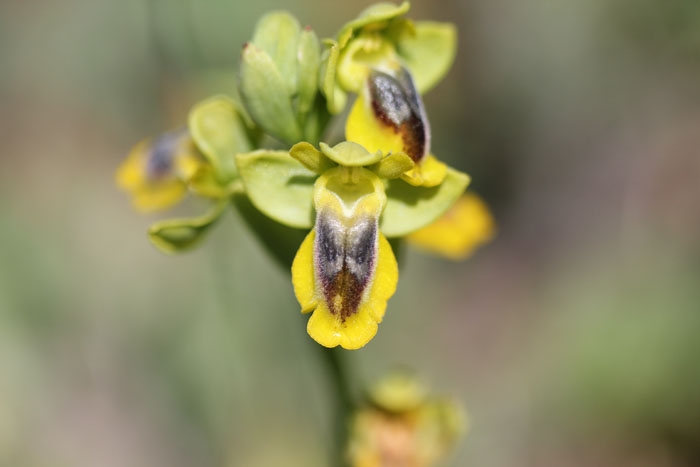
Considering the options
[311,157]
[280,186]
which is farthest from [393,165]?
[280,186]

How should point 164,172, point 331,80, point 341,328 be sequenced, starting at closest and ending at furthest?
1. point 341,328
2. point 331,80
3. point 164,172

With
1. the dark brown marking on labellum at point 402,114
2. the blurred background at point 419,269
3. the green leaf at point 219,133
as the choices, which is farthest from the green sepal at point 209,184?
the blurred background at point 419,269

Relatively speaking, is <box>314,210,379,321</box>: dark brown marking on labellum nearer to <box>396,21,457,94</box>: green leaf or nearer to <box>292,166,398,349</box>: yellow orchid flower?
<box>292,166,398,349</box>: yellow orchid flower

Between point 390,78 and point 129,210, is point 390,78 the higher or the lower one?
the higher one

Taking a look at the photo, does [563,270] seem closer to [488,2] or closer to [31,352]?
[488,2]

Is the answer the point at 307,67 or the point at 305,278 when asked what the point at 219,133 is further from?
the point at 305,278

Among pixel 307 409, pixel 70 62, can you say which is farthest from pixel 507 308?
pixel 70 62

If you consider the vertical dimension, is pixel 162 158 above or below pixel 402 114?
below

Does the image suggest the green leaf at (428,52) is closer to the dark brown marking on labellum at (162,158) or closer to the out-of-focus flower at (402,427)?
the dark brown marking on labellum at (162,158)
